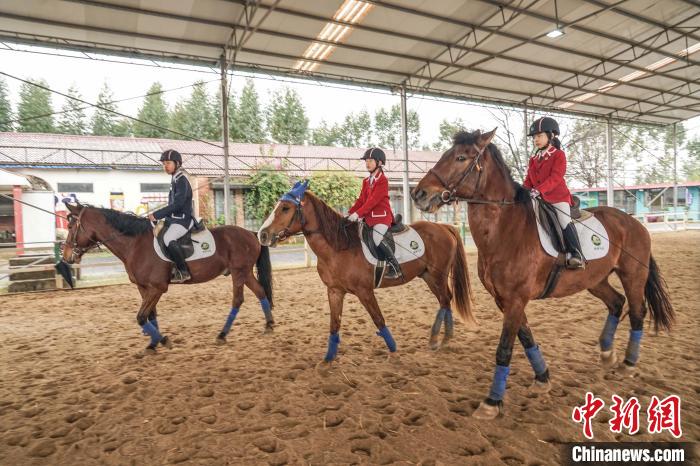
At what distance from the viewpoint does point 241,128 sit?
30031 mm

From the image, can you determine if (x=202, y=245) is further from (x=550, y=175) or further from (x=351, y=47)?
(x=351, y=47)

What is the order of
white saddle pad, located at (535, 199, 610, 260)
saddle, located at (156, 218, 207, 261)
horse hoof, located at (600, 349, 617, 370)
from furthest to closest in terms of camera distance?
saddle, located at (156, 218, 207, 261) → horse hoof, located at (600, 349, 617, 370) → white saddle pad, located at (535, 199, 610, 260)

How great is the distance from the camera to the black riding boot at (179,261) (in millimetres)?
4371

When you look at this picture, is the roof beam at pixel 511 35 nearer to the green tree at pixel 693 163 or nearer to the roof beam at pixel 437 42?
the roof beam at pixel 437 42

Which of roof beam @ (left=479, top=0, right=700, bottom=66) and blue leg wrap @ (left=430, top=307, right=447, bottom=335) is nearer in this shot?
blue leg wrap @ (left=430, top=307, right=447, bottom=335)

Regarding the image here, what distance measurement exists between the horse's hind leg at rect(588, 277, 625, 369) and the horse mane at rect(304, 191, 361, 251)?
2.51m

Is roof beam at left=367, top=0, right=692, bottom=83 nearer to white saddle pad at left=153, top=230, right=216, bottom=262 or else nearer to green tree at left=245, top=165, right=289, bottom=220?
white saddle pad at left=153, top=230, right=216, bottom=262

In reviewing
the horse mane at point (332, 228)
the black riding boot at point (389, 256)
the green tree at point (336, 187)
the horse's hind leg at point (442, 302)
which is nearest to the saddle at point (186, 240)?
the horse mane at point (332, 228)

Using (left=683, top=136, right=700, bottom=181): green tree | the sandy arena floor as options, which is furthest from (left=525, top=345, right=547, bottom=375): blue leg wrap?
(left=683, top=136, right=700, bottom=181): green tree

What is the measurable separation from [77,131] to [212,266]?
34.2 m

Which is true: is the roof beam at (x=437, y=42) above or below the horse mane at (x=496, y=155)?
Answer: above

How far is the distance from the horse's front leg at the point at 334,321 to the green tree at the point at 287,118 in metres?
29.2

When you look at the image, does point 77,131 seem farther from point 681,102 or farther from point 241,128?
point 681,102

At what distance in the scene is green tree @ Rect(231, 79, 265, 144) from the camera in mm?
29609
